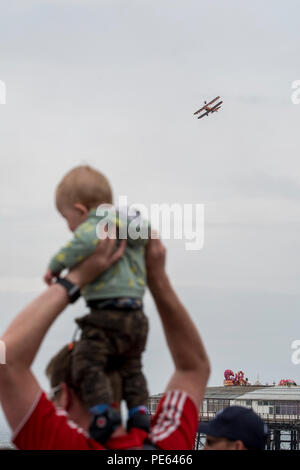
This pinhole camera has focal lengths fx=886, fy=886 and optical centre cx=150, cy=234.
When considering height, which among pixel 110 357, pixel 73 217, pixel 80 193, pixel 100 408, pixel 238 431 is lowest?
pixel 238 431

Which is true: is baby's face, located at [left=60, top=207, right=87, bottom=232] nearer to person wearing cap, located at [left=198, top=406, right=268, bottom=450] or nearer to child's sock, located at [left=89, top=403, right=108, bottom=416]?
child's sock, located at [left=89, top=403, right=108, bottom=416]

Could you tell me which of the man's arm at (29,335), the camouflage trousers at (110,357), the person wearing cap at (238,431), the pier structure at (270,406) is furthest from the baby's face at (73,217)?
the pier structure at (270,406)

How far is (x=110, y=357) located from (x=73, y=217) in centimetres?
71

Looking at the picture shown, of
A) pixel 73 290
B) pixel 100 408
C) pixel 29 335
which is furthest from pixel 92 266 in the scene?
pixel 100 408

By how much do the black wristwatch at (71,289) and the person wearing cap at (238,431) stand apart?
2.14 m

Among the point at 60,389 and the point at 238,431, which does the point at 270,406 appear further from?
the point at 60,389

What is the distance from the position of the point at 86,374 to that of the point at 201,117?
73132 mm

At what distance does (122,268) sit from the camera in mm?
4336

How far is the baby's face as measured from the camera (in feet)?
14.3

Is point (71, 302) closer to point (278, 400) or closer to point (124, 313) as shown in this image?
point (124, 313)

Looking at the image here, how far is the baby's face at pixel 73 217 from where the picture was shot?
171 inches

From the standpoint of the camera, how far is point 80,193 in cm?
432

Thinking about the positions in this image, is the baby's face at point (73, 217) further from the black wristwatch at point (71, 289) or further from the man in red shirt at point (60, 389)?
the black wristwatch at point (71, 289)
